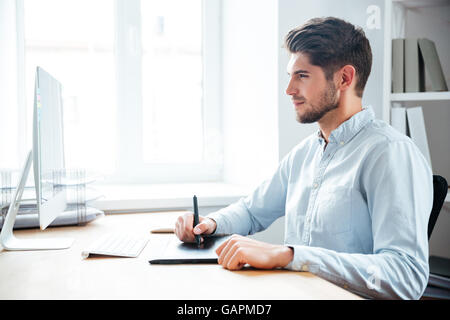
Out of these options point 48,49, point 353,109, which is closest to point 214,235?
point 353,109

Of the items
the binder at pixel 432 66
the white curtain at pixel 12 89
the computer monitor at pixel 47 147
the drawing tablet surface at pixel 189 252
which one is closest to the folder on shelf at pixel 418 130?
the binder at pixel 432 66

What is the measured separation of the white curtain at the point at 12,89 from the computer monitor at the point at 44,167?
738mm

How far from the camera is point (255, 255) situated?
876 millimetres

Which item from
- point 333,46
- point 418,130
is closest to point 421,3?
point 418,130

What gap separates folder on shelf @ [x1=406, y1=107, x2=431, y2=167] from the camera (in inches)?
64.1

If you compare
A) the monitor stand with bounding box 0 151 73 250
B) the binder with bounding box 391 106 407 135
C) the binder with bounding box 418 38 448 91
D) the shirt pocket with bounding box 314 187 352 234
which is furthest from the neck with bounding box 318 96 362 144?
the monitor stand with bounding box 0 151 73 250

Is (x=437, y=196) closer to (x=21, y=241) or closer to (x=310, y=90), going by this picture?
(x=310, y=90)

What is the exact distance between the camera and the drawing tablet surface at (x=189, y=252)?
954mm

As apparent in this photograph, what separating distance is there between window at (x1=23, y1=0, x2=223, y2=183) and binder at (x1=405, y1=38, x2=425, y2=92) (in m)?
0.97

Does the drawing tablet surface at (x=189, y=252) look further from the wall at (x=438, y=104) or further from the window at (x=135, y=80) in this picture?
the wall at (x=438, y=104)

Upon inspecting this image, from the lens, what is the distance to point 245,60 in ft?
6.67

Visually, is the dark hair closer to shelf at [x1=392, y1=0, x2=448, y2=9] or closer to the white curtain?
shelf at [x1=392, y1=0, x2=448, y2=9]

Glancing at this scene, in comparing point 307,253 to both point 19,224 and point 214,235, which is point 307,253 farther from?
point 19,224
